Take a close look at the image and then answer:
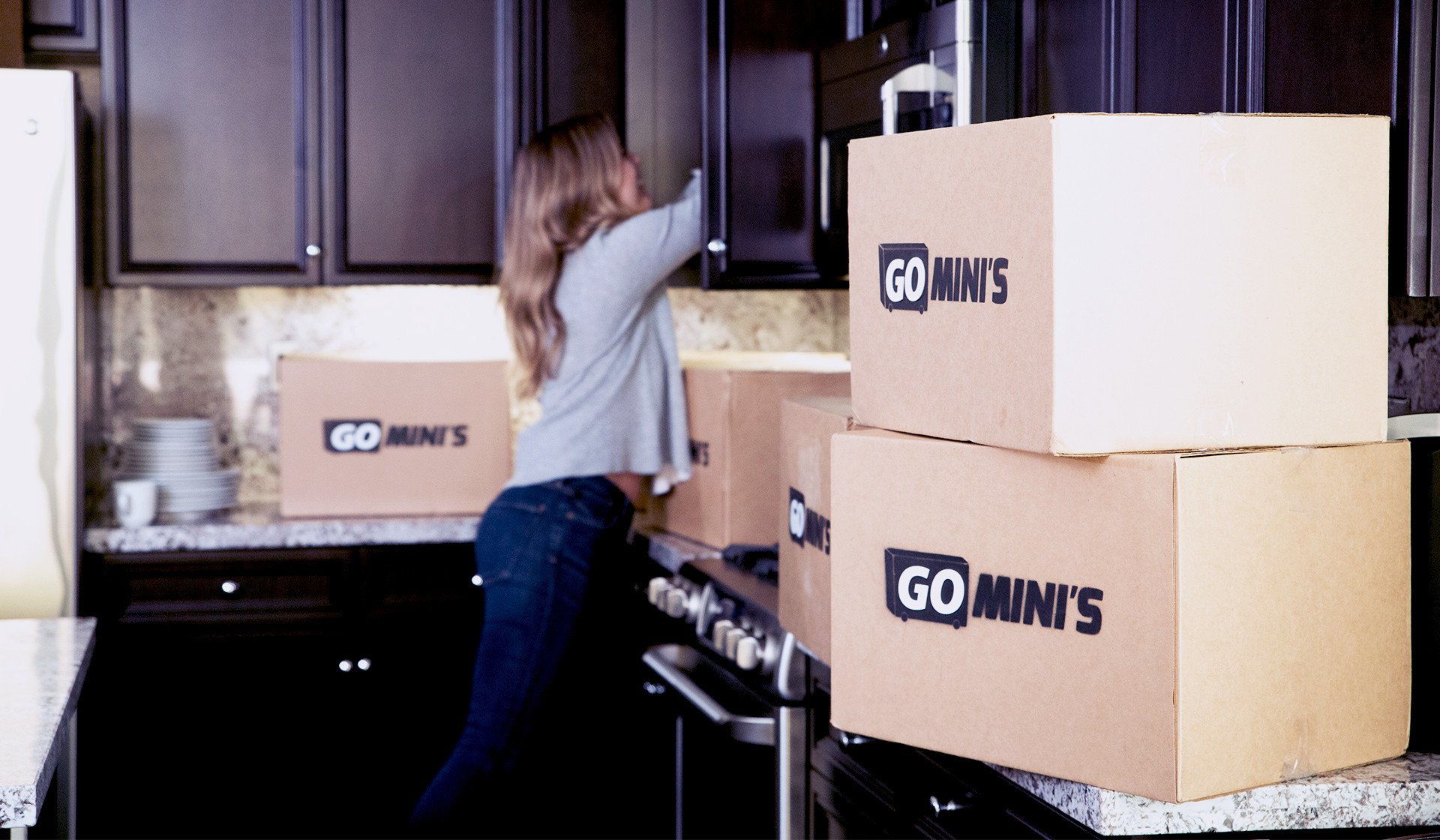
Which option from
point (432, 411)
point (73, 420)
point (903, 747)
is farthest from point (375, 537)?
point (903, 747)

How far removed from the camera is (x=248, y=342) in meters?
3.08

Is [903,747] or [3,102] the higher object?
[3,102]

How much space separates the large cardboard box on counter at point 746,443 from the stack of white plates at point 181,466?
3.83 ft

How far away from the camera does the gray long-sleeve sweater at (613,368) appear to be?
2365mm

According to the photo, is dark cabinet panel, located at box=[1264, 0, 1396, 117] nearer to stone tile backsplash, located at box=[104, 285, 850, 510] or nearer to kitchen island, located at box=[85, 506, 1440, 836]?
kitchen island, located at box=[85, 506, 1440, 836]

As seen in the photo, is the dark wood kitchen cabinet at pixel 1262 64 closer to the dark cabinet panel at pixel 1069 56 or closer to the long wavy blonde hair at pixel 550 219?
the dark cabinet panel at pixel 1069 56

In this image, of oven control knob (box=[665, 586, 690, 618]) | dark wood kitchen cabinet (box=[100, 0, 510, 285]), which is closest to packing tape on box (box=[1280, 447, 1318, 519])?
oven control knob (box=[665, 586, 690, 618])

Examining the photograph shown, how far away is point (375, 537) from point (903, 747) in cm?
149

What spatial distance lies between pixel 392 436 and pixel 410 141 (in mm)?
676

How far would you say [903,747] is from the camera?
1.51 m

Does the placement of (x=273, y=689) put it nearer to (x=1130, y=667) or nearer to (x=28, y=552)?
(x=28, y=552)

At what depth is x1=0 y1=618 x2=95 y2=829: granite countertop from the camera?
3.53 feet

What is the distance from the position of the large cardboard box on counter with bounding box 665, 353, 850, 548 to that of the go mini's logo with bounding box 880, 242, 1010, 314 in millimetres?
994

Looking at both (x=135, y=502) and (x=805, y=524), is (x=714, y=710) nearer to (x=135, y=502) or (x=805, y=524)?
(x=805, y=524)
